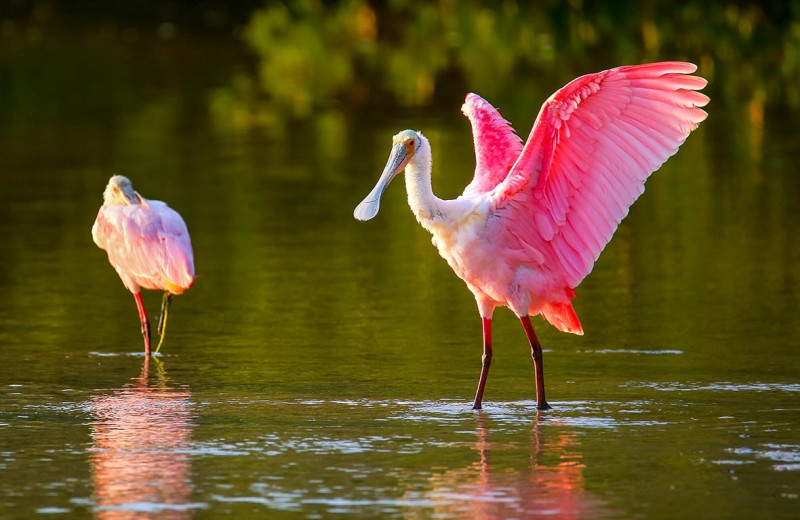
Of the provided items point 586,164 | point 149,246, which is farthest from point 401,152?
point 149,246

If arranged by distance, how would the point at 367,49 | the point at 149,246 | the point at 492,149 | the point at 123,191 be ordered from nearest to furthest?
the point at 492,149
the point at 149,246
the point at 123,191
the point at 367,49

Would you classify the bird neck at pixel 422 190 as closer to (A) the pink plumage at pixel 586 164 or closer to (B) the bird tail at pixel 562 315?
(A) the pink plumage at pixel 586 164

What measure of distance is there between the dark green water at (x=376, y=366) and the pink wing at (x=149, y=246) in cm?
35

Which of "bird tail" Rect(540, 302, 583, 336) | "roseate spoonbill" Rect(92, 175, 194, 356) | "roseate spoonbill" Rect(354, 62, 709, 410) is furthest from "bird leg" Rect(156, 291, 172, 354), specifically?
"bird tail" Rect(540, 302, 583, 336)

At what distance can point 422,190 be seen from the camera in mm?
8461

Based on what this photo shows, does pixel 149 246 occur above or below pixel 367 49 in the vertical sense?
below

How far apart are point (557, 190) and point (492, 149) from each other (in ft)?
2.60

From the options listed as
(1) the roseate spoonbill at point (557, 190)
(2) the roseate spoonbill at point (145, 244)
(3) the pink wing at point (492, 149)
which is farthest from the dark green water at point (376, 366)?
(3) the pink wing at point (492, 149)

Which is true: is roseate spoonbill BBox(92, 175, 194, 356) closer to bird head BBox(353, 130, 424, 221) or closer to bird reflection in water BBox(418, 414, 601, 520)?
bird head BBox(353, 130, 424, 221)

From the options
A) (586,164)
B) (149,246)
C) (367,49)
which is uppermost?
(367,49)

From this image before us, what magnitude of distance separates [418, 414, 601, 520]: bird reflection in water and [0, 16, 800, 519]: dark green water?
0.02 m

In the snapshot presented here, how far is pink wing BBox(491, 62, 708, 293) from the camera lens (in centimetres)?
839

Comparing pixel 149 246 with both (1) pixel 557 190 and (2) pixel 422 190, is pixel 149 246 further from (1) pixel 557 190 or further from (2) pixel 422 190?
(1) pixel 557 190

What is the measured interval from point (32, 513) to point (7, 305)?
495 cm
